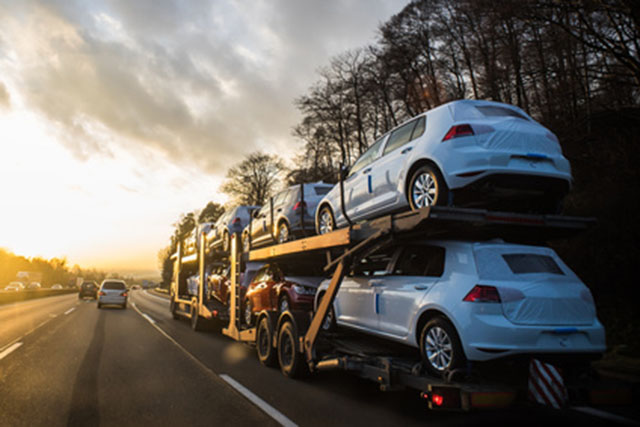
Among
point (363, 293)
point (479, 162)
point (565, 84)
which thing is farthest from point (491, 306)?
point (565, 84)

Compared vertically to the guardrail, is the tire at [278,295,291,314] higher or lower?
lower

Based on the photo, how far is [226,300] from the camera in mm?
12367

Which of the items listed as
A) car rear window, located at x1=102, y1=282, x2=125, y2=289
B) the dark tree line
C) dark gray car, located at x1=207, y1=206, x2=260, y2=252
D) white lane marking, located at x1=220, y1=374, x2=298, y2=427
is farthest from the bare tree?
white lane marking, located at x1=220, y1=374, x2=298, y2=427

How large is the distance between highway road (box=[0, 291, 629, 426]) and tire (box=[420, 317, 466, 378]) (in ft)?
2.27

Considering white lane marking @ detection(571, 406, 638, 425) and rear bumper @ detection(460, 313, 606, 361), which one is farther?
white lane marking @ detection(571, 406, 638, 425)

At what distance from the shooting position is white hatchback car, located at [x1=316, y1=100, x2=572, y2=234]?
4.92 m

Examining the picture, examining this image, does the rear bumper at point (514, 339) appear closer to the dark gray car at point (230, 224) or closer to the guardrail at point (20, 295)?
the dark gray car at point (230, 224)

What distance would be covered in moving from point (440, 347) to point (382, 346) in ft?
5.49

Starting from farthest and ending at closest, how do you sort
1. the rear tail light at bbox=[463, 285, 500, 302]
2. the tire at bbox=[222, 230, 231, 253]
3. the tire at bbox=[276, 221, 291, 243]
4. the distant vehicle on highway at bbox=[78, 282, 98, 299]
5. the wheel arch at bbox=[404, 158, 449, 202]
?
the distant vehicle on highway at bbox=[78, 282, 98, 299], the tire at bbox=[222, 230, 231, 253], the tire at bbox=[276, 221, 291, 243], the wheel arch at bbox=[404, 158, 449, 202], the rear tail light at bbox=[463, 285, 500, 302]

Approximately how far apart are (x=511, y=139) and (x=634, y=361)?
547cm

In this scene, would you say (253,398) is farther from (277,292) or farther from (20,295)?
(20,295)

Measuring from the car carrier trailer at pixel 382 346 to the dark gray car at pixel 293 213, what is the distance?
1.21 meters

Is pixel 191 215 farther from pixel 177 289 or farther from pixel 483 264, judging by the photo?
pixel 483 264

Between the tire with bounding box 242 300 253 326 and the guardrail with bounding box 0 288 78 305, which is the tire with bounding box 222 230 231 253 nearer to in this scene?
the tire with bounding box 242 300 253 326
